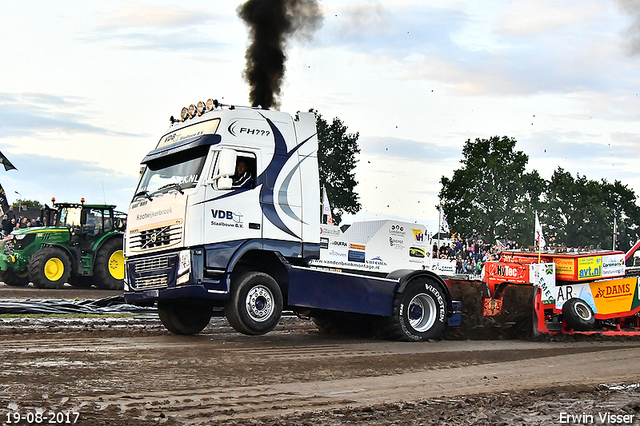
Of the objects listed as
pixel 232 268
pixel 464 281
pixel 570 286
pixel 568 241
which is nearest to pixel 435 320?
pixel 464 281

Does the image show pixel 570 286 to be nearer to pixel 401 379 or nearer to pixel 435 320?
pixel 435 320

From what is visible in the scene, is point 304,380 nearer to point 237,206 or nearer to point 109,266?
point 237,206

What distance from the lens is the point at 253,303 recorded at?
36.2 ft

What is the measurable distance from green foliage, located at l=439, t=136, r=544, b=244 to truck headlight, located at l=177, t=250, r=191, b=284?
49.9 meters

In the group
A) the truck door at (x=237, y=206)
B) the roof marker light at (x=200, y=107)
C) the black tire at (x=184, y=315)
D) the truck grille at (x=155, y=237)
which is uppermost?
the roof marker light at (x=200, y=107)

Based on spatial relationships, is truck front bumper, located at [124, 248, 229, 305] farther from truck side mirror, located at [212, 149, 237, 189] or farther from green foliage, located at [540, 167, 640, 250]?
green foliage, located at [540, 167, 640, 250]

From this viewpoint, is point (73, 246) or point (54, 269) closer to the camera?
point (54, 269)

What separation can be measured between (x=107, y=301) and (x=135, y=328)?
3148 millimetres

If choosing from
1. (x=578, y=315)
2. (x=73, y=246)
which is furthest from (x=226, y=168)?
(x=73, y=246)

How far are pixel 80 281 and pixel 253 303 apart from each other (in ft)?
44.5

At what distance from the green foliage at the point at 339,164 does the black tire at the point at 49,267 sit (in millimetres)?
31545

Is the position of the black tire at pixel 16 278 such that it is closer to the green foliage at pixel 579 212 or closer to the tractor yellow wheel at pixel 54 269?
the tractor yellow wheel at pixel 54 269

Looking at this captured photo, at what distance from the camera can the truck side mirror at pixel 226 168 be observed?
424 inches

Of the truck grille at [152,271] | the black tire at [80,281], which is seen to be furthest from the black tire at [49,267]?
the truck grille at [152,271]
